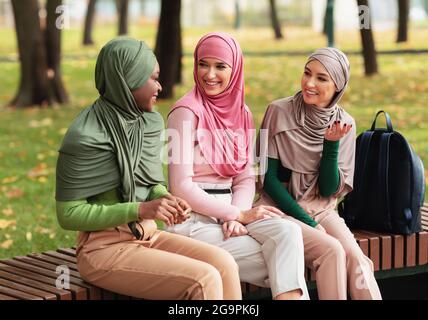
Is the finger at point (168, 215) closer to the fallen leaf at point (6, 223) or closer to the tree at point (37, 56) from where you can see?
the fallen leaf at point (6, 223)

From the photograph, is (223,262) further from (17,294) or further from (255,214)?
(17,294)

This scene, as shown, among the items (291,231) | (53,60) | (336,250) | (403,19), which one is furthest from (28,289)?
(403,19)

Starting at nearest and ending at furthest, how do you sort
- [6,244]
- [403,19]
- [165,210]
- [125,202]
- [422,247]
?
[165,210] → [125,202] → [422,247] → [6,244] → [403,19]

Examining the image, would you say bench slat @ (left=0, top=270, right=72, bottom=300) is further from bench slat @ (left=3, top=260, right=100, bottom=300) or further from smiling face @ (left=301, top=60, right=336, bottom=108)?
smiling face @ (left=301, top=60, right=336, bottom=108)

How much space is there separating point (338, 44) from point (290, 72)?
17.0 ft

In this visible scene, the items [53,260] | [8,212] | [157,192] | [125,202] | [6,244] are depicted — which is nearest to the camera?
[125,202]

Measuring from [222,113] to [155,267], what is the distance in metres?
0.88

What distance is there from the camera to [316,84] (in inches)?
169

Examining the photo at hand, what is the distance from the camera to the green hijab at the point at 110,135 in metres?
3.64

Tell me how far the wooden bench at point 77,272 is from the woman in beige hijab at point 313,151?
0.85 ft

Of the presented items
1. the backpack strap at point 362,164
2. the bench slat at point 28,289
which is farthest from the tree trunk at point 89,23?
the bench slat at point 28,289

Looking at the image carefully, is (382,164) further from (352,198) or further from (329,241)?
(329,241)

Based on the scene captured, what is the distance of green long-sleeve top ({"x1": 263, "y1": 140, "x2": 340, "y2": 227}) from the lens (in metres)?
4.30

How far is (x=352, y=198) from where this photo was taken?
472cm
